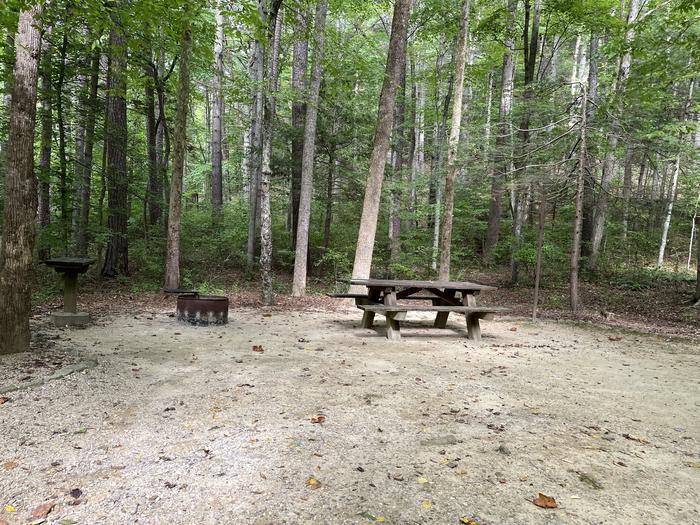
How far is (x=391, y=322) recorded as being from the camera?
688 cm

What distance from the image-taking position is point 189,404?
3.72 metres

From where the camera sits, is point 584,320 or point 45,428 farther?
point 584,320

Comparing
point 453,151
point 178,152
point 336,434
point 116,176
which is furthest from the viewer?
point 453,151

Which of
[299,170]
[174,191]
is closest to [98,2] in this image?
[174,191]

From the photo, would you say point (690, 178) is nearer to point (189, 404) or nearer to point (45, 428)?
point (189, 404)

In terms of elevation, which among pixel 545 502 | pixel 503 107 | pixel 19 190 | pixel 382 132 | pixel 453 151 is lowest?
pixel 545 502

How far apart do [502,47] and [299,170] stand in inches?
344

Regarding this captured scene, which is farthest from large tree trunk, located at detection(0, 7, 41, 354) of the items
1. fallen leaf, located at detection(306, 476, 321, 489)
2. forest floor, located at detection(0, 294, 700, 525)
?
fallen leaf, located at detection(306, 476, 321, 489)

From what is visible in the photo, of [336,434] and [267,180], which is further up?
[267,180]

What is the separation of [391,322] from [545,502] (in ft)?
15.0

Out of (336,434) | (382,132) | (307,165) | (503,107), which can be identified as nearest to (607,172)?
(503,107)

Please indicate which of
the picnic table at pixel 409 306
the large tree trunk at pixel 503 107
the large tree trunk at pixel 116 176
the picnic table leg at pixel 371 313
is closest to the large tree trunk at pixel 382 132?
the picnic table leg at pixel 371 313

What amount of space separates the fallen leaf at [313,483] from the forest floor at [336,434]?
0.01 metres

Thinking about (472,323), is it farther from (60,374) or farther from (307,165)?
(307,165)
